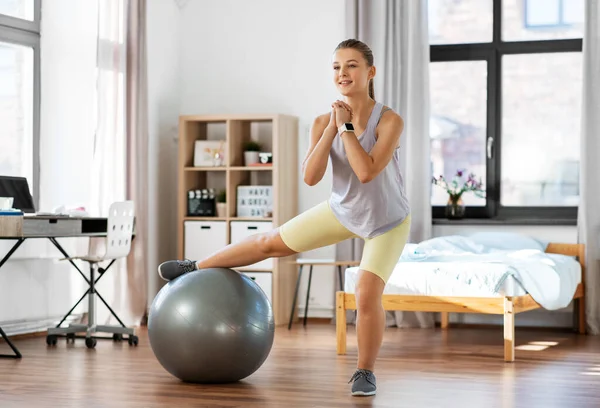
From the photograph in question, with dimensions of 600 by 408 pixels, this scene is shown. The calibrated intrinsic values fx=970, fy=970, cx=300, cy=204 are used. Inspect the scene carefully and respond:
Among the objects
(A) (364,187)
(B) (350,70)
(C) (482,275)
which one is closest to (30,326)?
(C) (482,275)

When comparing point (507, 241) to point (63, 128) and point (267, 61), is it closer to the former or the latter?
point (267, 61)

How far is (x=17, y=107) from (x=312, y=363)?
290 cm

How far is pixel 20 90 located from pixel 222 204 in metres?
1.70

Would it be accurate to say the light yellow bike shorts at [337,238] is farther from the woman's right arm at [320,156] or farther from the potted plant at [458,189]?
the potted plant at [458,189]

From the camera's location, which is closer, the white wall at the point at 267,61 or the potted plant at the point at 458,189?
the potted plant at the point at 458,189

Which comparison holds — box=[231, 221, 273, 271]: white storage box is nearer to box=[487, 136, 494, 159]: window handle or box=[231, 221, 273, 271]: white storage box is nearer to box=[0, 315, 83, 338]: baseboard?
box=[0, 315, 83, 338]: baseboard

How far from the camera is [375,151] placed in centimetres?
370

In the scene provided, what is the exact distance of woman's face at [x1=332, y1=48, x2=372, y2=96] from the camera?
3.78m

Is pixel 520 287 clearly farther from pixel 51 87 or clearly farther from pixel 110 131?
pixel 51 87

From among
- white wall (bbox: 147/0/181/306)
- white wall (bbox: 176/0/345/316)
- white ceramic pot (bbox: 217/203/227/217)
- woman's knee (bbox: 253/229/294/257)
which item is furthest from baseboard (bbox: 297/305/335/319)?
woman's knee (bbox: 253/229/294/257)

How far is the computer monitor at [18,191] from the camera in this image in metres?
5.71

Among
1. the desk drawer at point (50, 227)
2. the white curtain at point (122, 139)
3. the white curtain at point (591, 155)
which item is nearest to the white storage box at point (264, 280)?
the white curtain at point (122, 139)

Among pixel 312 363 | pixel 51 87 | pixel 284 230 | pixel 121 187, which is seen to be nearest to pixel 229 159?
pixel 121 187

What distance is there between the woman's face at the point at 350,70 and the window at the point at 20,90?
326 centimetres
